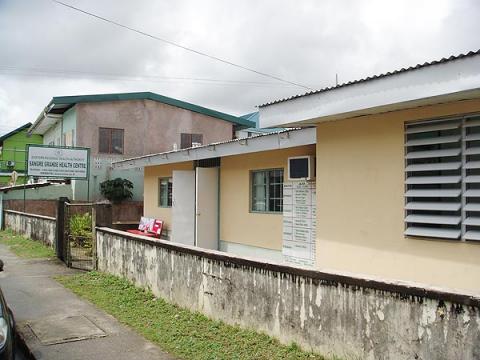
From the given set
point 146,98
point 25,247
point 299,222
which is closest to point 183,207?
point 299,222

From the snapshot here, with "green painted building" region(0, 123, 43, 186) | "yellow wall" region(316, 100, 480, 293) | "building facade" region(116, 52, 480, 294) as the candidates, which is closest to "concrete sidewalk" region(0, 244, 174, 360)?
"building facade" region(116, 52, 480, 294)

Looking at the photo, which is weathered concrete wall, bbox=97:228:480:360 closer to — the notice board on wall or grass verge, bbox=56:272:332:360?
grass verge, bbox=56:272:332:360

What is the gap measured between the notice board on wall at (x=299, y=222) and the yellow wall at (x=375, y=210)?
1664 millimetres

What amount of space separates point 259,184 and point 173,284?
4388 mm

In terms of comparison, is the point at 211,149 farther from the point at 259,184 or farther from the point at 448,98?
the point at 448,98

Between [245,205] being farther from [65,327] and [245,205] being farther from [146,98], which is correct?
[146,98]

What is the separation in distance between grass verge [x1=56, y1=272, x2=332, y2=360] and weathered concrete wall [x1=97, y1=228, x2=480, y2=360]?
0.42ft

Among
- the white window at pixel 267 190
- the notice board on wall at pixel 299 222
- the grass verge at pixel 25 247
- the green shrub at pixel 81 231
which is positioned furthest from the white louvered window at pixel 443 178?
the grass verge at pixel 25 247

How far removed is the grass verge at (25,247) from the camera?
44.8 feet

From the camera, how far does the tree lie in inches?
766

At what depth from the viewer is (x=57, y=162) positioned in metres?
17.0

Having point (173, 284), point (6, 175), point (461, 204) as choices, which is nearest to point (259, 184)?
point (173, 284)

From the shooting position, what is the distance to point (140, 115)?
851 inches

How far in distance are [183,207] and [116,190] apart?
7269mm
